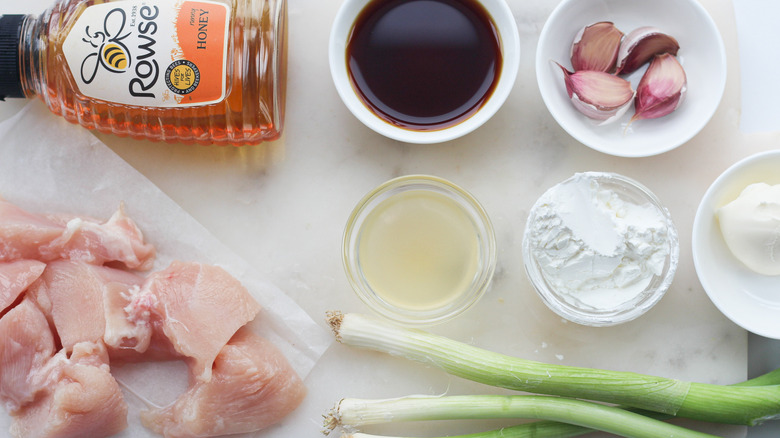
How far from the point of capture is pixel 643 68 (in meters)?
1.64

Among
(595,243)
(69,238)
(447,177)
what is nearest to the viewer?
(595,243)

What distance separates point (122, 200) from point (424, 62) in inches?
33.9

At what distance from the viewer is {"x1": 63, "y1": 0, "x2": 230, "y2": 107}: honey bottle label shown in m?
1.50

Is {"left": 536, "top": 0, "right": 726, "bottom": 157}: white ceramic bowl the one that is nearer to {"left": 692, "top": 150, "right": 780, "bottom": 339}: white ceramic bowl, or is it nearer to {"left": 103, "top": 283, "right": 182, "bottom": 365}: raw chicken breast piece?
{"left": 692, "top": 150, "right": 780, "bottom": 339}: white ceramic bowl

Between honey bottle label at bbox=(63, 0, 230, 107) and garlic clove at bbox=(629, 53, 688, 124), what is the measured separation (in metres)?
1.02

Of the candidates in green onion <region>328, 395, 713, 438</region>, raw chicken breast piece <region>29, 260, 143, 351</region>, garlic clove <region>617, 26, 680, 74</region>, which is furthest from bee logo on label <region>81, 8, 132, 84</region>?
garlic clove <region>617, 26, 680, 74</region>

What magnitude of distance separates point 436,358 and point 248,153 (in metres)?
0.73

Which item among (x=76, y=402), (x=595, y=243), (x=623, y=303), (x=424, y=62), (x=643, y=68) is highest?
(x=643, y=68)

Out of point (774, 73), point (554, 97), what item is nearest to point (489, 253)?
point (554, 97)

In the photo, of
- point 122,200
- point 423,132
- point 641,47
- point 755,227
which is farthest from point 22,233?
point 755,227

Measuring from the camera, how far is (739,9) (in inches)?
67.0

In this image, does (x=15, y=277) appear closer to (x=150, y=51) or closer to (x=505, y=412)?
(x=150, y=51)

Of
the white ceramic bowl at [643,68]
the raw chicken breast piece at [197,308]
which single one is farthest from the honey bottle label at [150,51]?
the white ceramic bowl at [643,68]

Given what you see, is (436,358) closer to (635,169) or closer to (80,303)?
(635,169)
